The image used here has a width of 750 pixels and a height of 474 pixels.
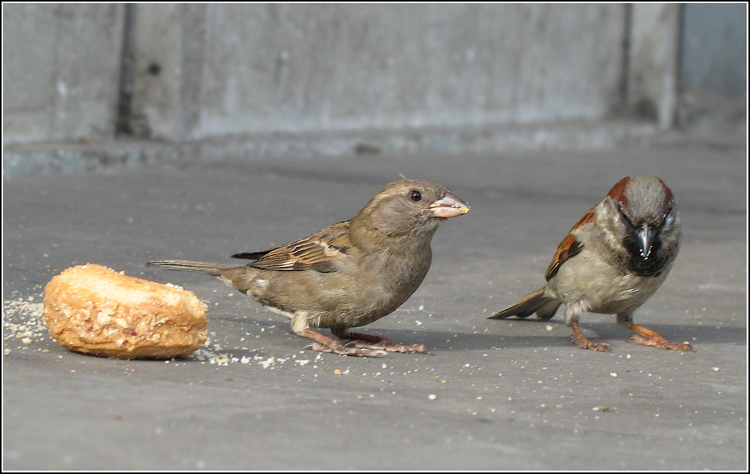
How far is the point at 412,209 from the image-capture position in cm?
479

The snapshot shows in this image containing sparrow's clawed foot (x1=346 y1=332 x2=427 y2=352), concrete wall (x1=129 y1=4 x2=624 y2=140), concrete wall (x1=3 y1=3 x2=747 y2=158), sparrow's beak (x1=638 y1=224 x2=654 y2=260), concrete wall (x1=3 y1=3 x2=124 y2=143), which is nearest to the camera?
sparrow's clawed foot (x1=346 y1=332 x2=427 y2=352)

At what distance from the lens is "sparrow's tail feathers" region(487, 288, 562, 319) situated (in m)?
5.63

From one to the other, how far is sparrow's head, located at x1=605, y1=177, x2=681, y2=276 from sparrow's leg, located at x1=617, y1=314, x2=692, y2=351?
382 mm

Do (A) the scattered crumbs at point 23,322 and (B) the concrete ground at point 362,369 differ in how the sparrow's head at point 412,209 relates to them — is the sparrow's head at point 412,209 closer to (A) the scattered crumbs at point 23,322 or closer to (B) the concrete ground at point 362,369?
(B) the concrete ground at point 362,369

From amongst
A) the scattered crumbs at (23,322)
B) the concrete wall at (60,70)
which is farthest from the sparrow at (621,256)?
the concrete wall at (60,70)

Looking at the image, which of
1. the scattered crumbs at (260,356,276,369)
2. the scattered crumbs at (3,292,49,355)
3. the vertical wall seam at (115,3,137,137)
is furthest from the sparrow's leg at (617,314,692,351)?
the vertical wall seam at (115,3,137,137)

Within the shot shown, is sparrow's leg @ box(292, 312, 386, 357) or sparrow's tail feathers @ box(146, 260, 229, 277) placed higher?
sparrow's tail feathers @ box(146, 260, 229, 277)

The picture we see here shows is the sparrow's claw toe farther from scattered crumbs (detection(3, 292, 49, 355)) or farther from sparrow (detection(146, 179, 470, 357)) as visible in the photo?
scattered crumbs (detection(3, 292, 49, 355))

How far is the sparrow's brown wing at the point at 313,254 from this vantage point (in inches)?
190

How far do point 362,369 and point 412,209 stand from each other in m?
0.69

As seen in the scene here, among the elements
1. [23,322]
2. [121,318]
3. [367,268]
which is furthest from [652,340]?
[23,322]

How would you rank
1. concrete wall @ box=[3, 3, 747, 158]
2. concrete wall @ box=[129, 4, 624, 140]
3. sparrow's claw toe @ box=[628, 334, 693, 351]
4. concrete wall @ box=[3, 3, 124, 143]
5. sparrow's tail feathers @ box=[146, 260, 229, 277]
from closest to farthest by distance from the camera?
sparrow's tail feathers @ box=[146, 260, 229, 277], sparrow's claw toe @ box=[628, 334, 693, 351], concrete wall @ box=[3, 3, 124, 143], concrete wall @ box=[3, 3, 747, 158], concrete wall @ box=[129, 4, 624, 140]

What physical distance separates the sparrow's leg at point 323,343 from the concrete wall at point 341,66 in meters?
5.55

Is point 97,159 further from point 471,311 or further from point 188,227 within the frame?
point 471,311
